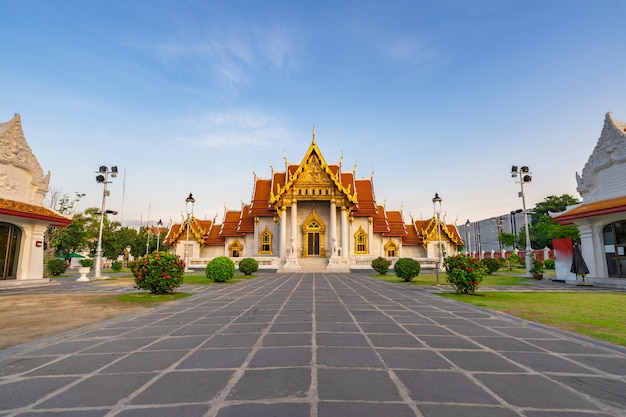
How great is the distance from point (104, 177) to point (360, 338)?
921 inches

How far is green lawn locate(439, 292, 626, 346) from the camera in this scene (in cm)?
605

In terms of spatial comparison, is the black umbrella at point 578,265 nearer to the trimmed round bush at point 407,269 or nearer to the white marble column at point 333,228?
the trimmed round bush at point 407,269

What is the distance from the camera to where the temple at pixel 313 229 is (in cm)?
3036

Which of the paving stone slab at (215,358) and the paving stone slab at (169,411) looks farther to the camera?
the paving stone slab at (215,358)

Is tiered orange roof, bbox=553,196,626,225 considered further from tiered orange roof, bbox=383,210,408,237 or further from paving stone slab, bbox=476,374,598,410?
tiered orange roof, bbox=383,210,408,237

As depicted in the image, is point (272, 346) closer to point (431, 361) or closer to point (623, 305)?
point (431, 361)

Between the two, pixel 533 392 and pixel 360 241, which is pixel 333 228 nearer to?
pixel 360 241

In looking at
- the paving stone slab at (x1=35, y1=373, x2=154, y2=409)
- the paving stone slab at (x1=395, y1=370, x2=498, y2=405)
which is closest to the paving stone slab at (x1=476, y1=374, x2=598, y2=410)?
the paving stone slab at (x1=395, y1=370, x2=498, y2=405)

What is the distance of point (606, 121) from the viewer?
699 inches

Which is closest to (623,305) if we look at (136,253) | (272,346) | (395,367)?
(395,367)

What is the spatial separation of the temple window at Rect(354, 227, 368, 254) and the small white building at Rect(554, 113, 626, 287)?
17634 millimetres

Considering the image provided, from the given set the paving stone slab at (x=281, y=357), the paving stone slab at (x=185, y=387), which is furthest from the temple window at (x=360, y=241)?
the paving stone slab at (x=185, y=387)

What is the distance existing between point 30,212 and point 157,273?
1029 centimetres

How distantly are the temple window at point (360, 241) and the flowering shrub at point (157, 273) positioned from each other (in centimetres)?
2353
